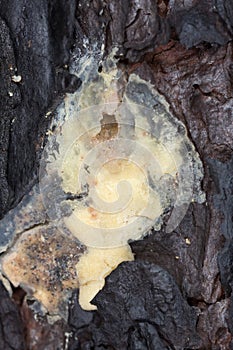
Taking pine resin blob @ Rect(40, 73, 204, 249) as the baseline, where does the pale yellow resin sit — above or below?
below

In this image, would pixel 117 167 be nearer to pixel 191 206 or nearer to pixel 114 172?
pixel 114 172

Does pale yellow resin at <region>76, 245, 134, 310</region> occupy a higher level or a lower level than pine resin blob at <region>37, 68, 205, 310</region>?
lower

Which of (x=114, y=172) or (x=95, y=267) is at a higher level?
(x=114, y=172)

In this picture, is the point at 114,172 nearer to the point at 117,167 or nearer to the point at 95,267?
the point at 117,167

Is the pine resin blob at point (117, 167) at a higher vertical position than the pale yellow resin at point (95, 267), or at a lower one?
higher

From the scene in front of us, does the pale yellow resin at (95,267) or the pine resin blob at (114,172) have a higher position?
the pine resin blob at (114,172)

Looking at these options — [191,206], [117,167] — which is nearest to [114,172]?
[117,167]

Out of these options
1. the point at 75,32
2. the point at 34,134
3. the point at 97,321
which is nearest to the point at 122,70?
the point at 75,32

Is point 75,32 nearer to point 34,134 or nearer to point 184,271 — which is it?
point 34,134
